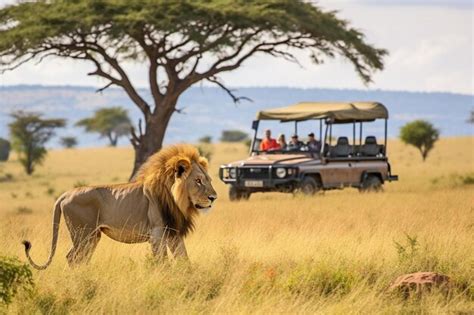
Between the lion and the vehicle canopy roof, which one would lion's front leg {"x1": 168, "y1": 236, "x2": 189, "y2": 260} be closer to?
the lion

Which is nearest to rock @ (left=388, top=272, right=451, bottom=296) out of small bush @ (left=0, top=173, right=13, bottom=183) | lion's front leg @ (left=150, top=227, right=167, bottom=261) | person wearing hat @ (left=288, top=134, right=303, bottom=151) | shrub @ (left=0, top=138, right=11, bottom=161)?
lion's front leg @ (left=150, top=227, right=167, bottom=261)

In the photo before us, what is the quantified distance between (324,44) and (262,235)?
62.2 ft

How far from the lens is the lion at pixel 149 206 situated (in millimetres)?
11617

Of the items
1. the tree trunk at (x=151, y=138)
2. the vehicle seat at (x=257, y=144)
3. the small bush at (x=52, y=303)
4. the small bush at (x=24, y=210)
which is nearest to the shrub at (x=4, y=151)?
the tree trunk at (x=151, y=138)

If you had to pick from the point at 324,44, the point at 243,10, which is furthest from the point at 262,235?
the point at 324,44

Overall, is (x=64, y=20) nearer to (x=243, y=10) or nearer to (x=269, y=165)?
(x=243, y=10)

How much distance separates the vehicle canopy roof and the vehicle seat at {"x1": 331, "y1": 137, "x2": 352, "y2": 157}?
428mm

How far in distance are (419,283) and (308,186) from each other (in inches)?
548

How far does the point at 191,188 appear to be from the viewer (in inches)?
458

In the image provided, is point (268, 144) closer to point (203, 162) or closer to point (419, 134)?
point (203, 162)

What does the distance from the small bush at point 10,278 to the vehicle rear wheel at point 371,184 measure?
15.9 m

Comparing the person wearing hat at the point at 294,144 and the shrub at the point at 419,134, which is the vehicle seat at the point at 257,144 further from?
the shrub at the point at 419,134

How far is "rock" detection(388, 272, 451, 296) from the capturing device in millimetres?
10109

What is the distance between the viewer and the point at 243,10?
101 feet
